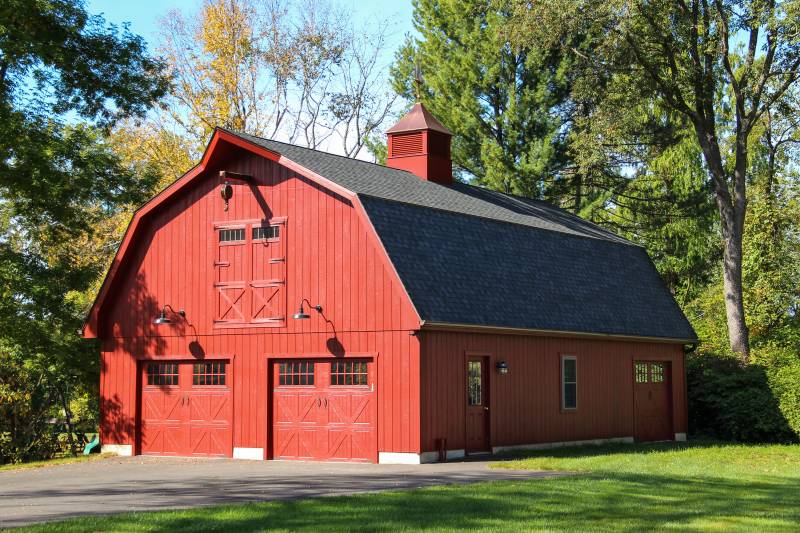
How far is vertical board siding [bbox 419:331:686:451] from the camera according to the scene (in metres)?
20.0

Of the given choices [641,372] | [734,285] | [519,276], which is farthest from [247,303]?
[734,285]

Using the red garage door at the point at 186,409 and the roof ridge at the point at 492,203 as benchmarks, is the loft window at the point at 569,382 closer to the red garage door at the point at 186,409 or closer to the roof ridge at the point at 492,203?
the roof ridge at the point at 492,203

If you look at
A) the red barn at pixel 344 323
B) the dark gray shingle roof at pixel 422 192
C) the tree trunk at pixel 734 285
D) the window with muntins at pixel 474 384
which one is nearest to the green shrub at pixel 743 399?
the tree trunk at pixel 734 285

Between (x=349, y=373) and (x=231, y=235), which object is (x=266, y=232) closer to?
(x=231, y=235)

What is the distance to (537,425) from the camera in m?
22.7

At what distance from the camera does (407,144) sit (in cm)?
2833

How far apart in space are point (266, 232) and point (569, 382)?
26.0ft

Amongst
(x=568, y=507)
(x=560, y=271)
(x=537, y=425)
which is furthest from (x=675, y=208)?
(x=568, y=507)

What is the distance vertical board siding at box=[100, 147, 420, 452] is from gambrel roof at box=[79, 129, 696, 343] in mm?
503

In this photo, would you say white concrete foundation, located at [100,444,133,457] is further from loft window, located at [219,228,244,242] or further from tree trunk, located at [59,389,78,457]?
tree trunk, located at [59,389,78,457]

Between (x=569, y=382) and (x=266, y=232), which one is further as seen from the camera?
(x=569, y=382)

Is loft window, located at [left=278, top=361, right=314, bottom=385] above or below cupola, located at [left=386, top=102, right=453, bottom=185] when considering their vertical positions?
below

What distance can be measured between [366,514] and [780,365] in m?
17.9

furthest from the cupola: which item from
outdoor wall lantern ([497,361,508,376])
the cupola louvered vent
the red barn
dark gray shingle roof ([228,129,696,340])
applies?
outdoor wall lantern ([497,361,508,376])
